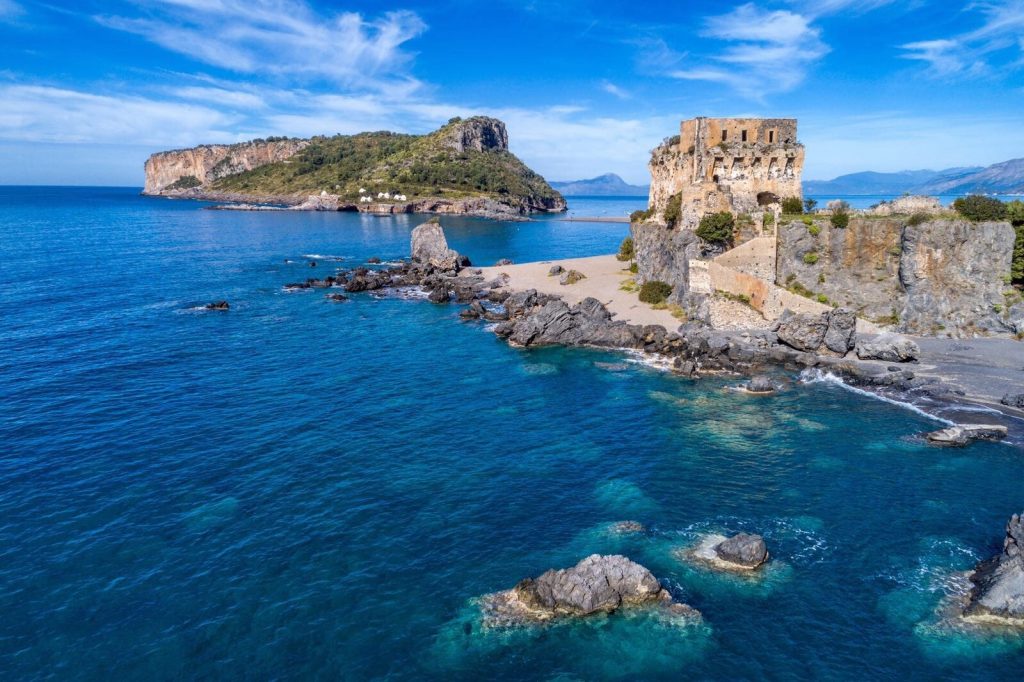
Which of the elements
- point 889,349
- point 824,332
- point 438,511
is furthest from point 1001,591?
point 824,332

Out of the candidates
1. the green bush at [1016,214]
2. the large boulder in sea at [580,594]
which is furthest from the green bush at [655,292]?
the large boulder in sea at [580,594]

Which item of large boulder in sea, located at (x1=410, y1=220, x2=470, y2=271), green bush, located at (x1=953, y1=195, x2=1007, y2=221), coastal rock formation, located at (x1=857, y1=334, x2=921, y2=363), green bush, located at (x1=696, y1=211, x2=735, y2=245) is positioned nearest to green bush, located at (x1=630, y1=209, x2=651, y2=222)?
green bush, located at (x1=696, y1=211, x2=735, y2=245)

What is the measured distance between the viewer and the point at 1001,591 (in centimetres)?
2362

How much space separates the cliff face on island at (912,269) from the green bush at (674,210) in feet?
51.2

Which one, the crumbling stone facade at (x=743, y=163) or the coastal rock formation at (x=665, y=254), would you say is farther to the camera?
the crumbling stone facade at (x=743, y=163)

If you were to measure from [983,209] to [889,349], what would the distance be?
17619 mm

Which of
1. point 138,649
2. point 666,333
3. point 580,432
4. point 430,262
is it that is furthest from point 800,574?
point 430,262

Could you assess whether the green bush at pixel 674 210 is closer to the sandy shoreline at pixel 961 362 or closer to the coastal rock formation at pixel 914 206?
the sandy shoreline at pixel 961 362

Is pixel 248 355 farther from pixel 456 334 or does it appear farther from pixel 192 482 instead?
pixel 192 482

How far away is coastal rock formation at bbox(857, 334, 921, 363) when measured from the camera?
4975 cm

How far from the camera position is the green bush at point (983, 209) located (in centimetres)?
5538

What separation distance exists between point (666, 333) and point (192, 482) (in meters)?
40.8

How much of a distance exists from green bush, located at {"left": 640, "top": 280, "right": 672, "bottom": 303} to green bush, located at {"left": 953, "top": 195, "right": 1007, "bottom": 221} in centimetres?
2777

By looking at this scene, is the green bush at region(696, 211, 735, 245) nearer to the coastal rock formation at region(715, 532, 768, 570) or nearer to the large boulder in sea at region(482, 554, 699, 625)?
the coastal rock formation at region(715, 532, 768, 570)
